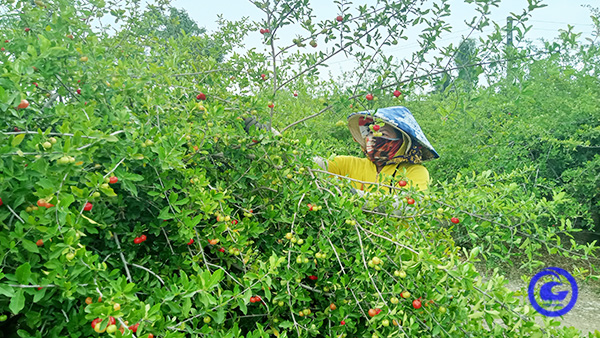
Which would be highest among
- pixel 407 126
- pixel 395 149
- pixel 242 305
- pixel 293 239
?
pixel 407 126

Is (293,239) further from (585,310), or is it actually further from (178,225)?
(585,310)

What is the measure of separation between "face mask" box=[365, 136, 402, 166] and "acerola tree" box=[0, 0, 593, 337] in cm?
91

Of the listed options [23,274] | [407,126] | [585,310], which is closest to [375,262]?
[23,274]

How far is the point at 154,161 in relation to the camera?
1.12 metres

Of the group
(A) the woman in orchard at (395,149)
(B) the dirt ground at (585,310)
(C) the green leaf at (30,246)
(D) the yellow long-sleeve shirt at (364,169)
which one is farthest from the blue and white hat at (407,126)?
(C) the green leaf at (30,246)

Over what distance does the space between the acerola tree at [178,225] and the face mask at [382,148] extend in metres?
0.91

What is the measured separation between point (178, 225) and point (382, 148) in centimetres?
172

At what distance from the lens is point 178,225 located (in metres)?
1.10

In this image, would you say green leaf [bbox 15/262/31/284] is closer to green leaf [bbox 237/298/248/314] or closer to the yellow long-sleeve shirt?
green leaf [bbox 237/298/248/314]

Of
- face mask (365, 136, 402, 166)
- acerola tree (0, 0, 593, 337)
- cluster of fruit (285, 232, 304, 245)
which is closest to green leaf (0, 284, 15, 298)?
acerola tree (0, 0, 593, 337)

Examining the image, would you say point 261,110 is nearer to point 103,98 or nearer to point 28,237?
point 103,98

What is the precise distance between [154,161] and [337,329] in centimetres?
81

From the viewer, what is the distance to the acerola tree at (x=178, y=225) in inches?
→ 34.7

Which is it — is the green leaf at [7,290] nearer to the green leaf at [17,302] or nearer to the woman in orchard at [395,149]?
the green leaf at [17,302]
